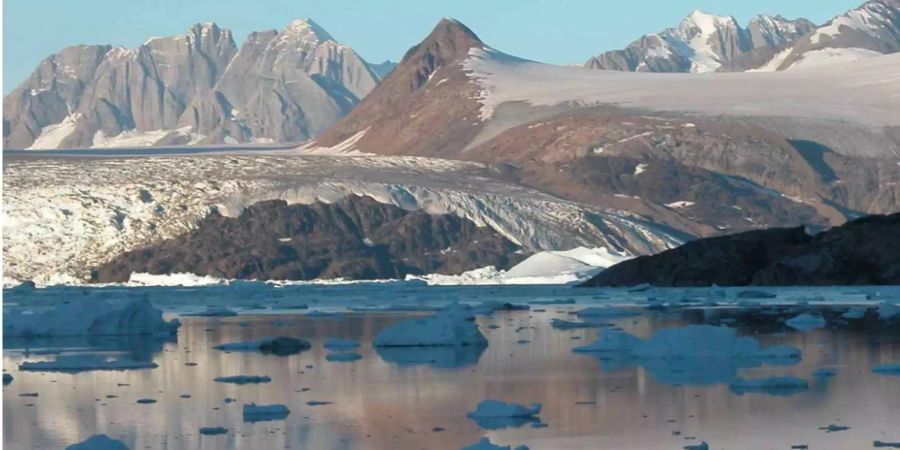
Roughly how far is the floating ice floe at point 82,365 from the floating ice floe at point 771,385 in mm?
6610

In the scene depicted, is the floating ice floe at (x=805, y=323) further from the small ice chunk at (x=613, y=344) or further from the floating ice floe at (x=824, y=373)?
the floating ice floe at (x=824, y=373)

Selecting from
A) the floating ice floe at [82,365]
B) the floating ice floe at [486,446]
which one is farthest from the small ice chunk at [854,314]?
the floating ice floe at [486,446]

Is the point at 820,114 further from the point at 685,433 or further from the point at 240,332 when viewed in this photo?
the point at 685,433

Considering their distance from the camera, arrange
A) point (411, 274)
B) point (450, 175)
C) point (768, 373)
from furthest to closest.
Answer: point (450, 175), point (411, 274), point (768, 373)

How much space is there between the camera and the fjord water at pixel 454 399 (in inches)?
437

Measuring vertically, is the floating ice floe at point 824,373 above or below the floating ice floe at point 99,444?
above

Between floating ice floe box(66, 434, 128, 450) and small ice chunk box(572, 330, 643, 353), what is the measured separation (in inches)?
357

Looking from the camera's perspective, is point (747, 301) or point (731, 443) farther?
point (747, 301)

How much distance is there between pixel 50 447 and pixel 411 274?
85207 mm

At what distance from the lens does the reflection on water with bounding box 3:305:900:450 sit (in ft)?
36.4

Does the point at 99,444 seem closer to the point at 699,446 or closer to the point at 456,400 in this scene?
the point at 699,446

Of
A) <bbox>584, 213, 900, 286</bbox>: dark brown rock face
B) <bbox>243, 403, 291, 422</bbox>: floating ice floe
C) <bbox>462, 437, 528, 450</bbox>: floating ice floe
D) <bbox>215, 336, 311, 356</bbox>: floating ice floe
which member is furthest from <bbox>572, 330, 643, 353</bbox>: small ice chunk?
<bbox>584, 213, 900, 286</bbox>: dark brown rock face

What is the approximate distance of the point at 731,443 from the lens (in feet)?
34.7

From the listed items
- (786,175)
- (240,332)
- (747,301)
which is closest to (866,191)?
A: (786,175)
